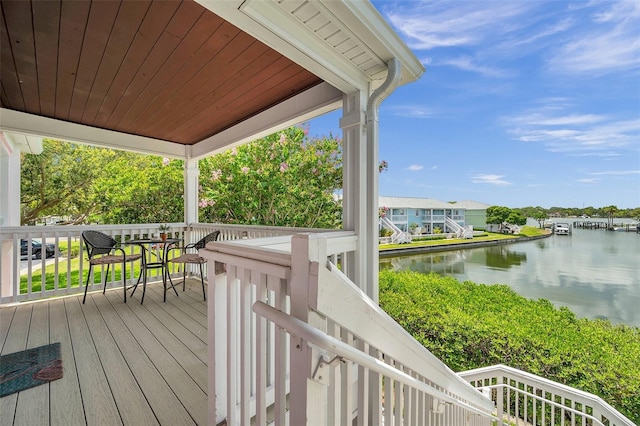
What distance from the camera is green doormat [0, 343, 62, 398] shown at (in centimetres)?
184

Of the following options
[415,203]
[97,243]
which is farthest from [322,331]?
[415,203]

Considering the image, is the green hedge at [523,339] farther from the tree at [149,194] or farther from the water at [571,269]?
→ the tree at [149,194]

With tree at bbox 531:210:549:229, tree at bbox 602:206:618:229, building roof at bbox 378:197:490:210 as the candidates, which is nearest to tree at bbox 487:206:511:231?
building roof at bbox 378:197:490:210

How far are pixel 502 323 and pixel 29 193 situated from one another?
1577cm

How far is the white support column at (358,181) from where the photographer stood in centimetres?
242

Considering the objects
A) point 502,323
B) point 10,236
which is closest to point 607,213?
point 502,323

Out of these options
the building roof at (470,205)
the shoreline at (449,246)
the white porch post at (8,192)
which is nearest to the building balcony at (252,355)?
the white porch post at (8,192)

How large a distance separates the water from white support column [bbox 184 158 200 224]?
6.60 meters

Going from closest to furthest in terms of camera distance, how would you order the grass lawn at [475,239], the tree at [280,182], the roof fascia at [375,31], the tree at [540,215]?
the roof fascia at [375,31], the tree at [280,182], the tree at [540,215], the grass lawn at [475,239]

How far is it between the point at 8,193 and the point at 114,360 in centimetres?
486

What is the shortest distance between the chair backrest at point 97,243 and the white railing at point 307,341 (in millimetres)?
3312

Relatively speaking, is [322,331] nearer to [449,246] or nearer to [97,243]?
[97,243]

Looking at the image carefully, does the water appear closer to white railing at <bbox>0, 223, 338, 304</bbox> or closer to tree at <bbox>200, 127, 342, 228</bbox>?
tree at <bbox>200, 127, 342, 228</bbox>

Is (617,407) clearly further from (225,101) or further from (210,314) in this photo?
(225,101)
